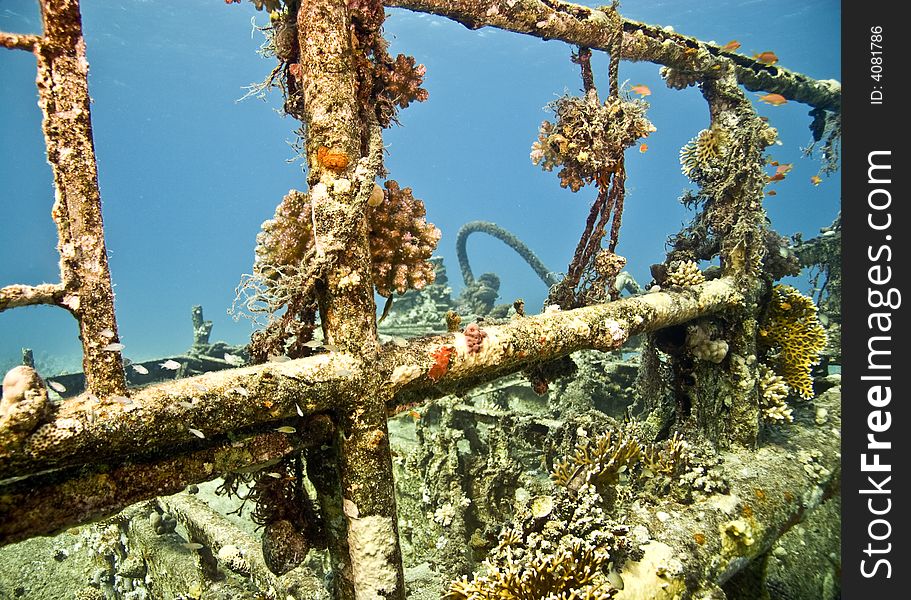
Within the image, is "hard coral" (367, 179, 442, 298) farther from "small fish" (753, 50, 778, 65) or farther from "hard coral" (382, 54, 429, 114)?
"small fish" (753, 50, 778, 65)

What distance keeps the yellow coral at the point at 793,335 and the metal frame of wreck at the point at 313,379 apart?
207 centimetres

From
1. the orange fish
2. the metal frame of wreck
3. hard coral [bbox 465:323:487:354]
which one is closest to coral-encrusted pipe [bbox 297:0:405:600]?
the metal frame of wreck

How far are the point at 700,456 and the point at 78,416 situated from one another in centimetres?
540

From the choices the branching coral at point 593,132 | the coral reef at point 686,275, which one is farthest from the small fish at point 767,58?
the coral reef at point 686,275

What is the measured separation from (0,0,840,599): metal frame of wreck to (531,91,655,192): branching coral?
0.66 meters

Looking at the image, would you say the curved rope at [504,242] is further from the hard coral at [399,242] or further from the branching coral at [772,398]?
the hard coral at [399,242]

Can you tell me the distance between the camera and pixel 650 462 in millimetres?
4996

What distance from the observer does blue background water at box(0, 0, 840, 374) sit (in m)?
51.8

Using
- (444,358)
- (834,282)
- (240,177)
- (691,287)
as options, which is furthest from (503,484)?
(240,177)

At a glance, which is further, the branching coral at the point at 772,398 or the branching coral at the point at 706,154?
the branching coral at the point at 706,154

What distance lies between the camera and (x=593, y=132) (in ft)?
15.5

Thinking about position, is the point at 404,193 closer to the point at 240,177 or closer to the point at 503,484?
the point at 503,484

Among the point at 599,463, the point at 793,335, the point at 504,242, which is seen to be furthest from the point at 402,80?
the point at 504,242

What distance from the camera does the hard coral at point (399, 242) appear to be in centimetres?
344
